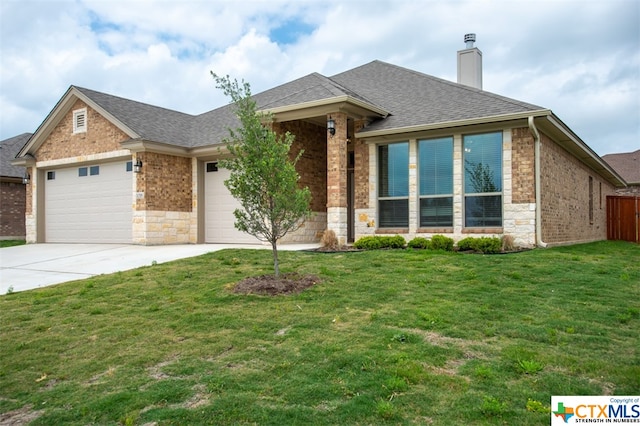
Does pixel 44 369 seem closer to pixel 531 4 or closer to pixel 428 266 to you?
pixel 428 266

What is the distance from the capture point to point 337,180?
12.6 meters

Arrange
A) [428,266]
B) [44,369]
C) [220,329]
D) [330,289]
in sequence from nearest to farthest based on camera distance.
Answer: [44,369] < [220,329] < [330,289] < [428,266]

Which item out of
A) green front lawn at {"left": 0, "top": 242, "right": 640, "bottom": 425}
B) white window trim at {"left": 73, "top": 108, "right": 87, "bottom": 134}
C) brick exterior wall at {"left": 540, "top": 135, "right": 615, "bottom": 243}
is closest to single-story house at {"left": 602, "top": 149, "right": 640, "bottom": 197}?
brick exterior wall at {"left": 540, "top": 135, "right": 615, "bottom": 243}

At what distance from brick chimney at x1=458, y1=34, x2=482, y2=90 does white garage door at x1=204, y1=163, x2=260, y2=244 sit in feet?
29.5

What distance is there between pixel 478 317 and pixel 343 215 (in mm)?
7141

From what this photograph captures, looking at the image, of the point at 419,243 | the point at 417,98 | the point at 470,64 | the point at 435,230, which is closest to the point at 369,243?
the point at 419,243

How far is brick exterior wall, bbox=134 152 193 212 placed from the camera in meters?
14.9

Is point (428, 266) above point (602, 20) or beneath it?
beneath

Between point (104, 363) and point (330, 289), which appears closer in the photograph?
point (104, 363)

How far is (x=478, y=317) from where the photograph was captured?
19.0 ft

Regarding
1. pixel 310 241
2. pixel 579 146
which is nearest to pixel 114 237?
pixel 310 241

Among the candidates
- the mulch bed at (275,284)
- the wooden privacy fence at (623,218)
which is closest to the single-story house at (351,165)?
the wooden privacy fence at (623,218)

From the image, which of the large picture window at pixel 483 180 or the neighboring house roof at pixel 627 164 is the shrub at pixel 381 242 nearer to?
the large picture window at pixel 483 180

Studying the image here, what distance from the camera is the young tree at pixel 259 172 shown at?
745 centimetres
